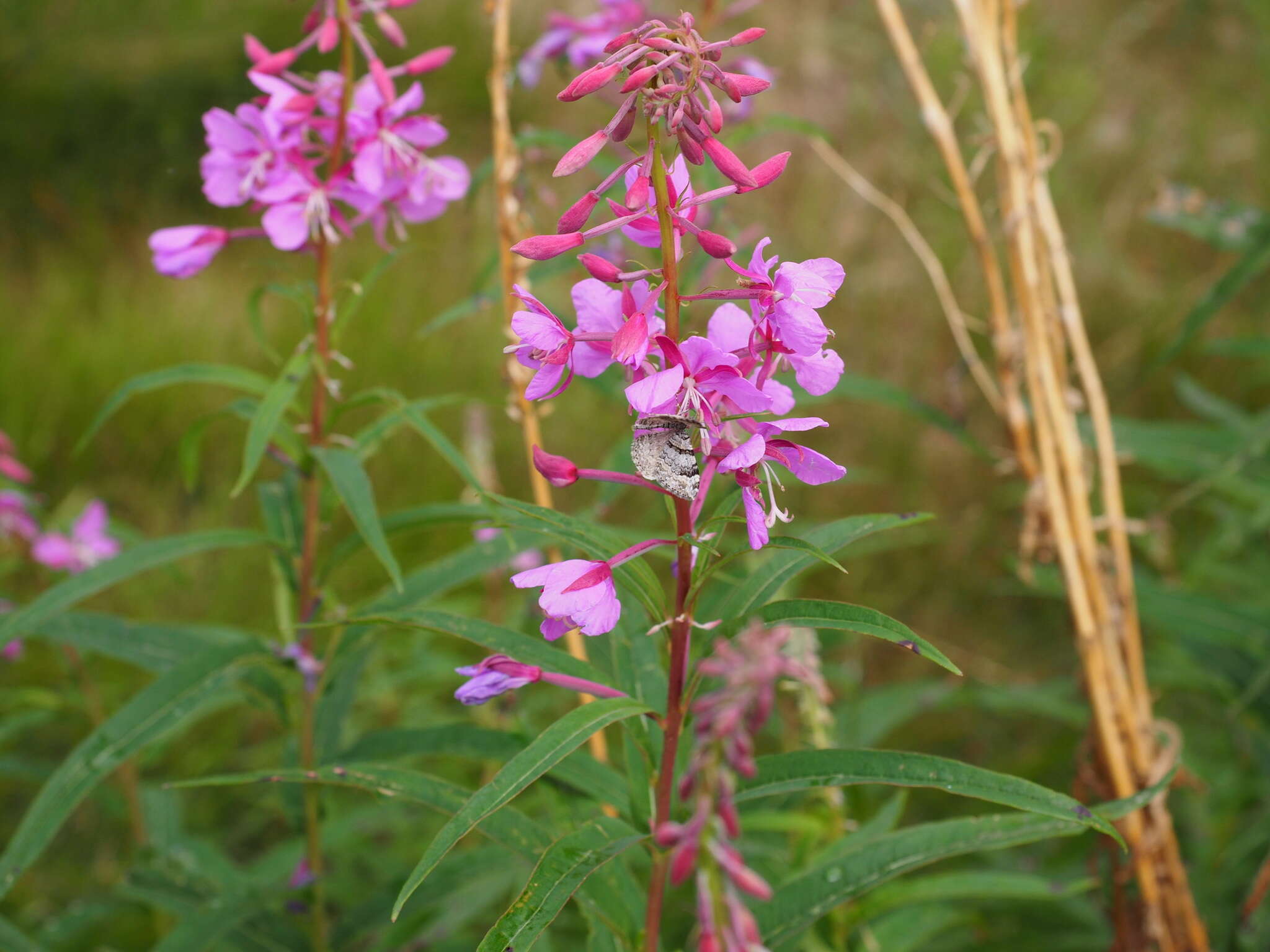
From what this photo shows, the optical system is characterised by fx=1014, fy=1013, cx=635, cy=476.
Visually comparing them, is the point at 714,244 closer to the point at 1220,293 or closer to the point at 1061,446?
the point at 1061,446

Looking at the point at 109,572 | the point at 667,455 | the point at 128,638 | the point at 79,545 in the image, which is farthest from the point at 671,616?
the point at 79,545

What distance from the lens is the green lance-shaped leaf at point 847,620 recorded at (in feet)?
2.98

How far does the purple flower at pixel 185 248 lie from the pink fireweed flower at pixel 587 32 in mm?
786

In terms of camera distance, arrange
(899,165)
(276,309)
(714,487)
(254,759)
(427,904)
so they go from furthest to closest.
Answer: (899,165)
(276,309)
(254,759)
(714,487)
(427,904)

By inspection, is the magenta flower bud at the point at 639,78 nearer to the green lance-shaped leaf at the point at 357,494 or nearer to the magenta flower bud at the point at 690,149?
the magenta flower bud at the point at 690,149

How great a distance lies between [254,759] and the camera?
301 centimetres

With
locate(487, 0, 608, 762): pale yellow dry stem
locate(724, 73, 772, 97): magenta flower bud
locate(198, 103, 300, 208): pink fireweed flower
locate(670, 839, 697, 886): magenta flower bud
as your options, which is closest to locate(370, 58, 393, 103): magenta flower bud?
locate(198, 103, 300, 208): pink fireweed flower

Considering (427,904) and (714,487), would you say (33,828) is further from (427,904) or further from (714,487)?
(714,487)

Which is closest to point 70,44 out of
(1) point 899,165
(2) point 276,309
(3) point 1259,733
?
(2) point 276,309

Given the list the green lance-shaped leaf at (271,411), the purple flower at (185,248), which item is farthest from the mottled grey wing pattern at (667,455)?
the purple flower at (185,248)

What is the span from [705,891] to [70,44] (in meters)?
6.32

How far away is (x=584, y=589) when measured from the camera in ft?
3.04

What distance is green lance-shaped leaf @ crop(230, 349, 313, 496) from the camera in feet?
4.29

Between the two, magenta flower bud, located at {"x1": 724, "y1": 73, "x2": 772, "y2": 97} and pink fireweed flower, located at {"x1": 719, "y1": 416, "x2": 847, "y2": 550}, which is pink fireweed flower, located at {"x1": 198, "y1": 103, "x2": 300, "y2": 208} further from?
pink fireweed flower, located at {"x1": 719, "y1": 416, "x2": 847, "y2": 550}
